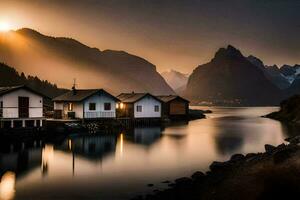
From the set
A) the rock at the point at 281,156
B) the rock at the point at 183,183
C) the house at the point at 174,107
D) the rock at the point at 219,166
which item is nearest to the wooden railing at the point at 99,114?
the house at the point at 174,107

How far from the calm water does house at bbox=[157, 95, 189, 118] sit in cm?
3927

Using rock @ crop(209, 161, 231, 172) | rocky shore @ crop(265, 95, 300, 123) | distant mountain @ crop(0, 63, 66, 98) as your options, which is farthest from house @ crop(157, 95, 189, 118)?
distant mountain @ crop(0, 63, 66, 98)

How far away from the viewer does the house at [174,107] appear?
94.8 m

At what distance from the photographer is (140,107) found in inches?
3125

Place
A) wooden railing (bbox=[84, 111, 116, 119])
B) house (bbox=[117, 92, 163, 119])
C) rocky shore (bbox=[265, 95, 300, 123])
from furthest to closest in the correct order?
rocky shore (bbox=[265, 95, 300, 123]), house (bbox=[117, 92, 163, 119]), wooden railing (bbox=[84, 111, 116, 119])

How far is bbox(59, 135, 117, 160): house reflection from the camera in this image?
39.7 metres

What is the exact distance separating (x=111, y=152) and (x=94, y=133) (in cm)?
1848

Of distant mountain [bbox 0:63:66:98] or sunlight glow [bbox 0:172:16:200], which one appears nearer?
sunlight glow [bbox 0:172:16:200]

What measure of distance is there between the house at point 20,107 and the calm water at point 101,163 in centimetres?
500

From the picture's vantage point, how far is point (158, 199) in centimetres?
2050

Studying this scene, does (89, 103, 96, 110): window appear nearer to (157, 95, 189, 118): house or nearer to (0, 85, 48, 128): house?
(0, 85, 48, 128): house

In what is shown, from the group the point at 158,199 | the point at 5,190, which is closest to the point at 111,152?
the point at 5,190

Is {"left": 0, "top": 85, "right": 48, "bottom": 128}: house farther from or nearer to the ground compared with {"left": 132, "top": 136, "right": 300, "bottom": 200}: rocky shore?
farther from the ground

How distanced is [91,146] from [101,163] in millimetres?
11383
